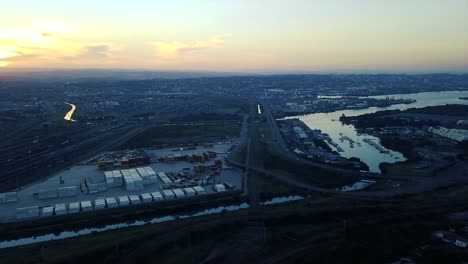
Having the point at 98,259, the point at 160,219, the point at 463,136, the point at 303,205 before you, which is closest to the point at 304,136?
the point at 463,136

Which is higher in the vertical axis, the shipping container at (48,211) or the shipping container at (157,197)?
the shipping container at (157,197)

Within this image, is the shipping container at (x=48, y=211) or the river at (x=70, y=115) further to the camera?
the river at (x=70, y=115)

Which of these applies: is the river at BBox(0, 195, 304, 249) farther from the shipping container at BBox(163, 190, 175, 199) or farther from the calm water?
the calm water

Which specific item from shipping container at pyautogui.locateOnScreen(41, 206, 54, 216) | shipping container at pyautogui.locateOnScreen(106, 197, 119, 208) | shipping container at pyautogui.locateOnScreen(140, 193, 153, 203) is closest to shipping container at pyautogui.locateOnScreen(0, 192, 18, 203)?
shipping container at pyautogui.locateOnScreen(41, 206, 54, 216)

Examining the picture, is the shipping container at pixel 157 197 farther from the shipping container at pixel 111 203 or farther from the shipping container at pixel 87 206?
the shipping container at pixel 87 206

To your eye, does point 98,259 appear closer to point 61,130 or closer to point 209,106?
point 61,130

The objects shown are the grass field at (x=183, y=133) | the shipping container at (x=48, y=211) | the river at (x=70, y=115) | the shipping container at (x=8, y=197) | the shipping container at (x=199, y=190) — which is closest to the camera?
the shipping container at (x=48, y=211)

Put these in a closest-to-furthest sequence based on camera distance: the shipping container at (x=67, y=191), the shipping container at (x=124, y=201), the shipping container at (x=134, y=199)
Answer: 1. the shipping container at (x=124, y=201)
2. the shipping container at (x=134, y=199)
3. the shipping container at (x=67, y=191)

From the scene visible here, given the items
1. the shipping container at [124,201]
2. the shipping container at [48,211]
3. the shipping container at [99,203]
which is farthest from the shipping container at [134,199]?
the shipping container at [48,211]

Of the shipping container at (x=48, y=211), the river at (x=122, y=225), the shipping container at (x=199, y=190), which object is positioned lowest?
the river at (x=122, y=225)
